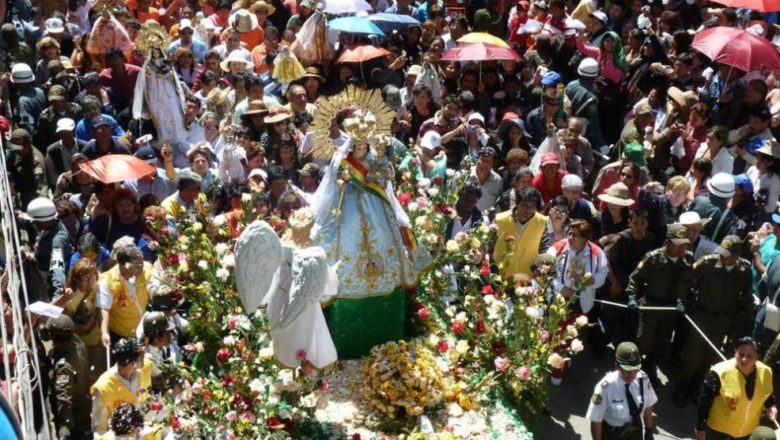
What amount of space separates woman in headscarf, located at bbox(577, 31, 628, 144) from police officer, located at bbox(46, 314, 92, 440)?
7511 mm

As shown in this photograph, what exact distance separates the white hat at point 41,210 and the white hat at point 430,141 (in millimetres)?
3873

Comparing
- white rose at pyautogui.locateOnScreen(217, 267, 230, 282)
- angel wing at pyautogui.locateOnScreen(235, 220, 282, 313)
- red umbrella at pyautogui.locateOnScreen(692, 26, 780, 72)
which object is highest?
angel wing at pyautogui.locateOnScreen(235, 220, 282, 313)

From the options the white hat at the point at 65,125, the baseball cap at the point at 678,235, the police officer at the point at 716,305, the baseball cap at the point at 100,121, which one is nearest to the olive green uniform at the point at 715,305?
the police officer at the point at 716,305

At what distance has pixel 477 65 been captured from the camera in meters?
13.4

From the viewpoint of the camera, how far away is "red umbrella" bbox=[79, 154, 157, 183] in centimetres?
994

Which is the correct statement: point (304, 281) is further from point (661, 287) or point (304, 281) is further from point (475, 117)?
point (475, 117)

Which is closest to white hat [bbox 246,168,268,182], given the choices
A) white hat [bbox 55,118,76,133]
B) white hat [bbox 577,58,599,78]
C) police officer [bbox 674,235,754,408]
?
white hat [bbox 55,118,76,133]

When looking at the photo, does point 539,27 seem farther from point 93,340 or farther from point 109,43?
point 93,340

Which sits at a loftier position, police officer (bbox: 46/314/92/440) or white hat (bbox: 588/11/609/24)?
white hat (bbox: 588/11/609/24)

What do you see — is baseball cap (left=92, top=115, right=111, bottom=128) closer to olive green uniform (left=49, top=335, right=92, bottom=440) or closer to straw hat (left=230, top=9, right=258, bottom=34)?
olive green uniform (left=49, top=335, right=92, bottom=440)

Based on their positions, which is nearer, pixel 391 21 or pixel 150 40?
pixel 150 40

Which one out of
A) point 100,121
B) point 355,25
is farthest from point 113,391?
point 355,25

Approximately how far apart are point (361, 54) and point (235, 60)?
1.60 m

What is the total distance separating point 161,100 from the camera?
1187 centimetres
